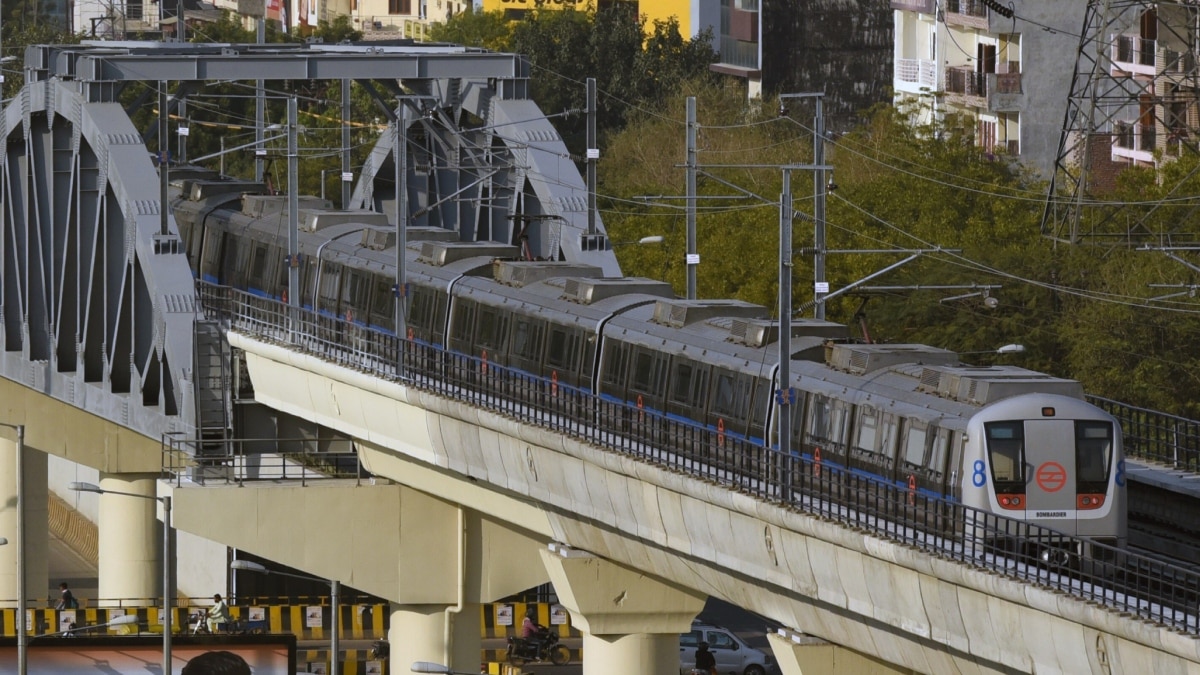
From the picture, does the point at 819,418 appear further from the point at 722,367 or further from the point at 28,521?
the point at 28,521

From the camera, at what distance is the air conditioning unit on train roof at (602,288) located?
4616cm

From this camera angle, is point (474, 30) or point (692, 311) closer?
point (692, 311)

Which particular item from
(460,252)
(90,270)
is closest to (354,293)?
(460,252)

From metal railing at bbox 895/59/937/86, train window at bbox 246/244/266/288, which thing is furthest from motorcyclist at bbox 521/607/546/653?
metal railing at bbox 895/59/937/86

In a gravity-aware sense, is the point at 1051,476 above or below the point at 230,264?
below

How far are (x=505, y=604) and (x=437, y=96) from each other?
1305 centimetres

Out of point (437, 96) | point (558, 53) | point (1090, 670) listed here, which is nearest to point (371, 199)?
point (437, 96)

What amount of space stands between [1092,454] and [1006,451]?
1172 mm

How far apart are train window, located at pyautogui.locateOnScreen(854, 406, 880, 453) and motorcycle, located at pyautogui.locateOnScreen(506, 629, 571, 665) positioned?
25.4m

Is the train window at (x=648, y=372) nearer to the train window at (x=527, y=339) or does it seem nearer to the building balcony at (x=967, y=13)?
the train window at (x=527, y=339)

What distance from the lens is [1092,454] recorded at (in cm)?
3284

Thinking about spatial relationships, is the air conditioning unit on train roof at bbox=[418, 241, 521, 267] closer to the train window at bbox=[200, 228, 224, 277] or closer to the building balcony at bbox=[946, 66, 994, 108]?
the train window at bbox=[200, 228, 224, 277]

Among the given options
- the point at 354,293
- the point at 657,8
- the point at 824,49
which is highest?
the point at 657,8

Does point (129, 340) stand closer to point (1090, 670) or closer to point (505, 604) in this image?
point (505, 604)
